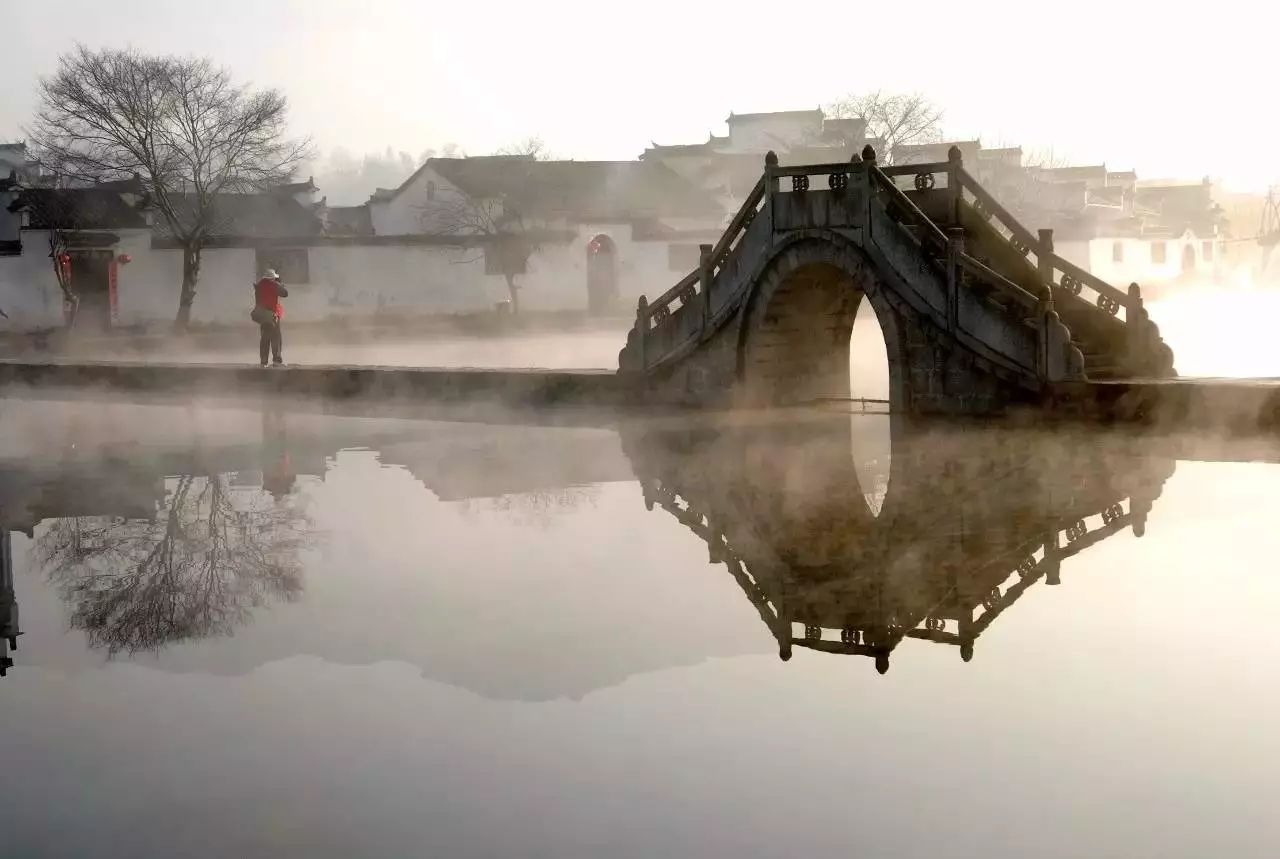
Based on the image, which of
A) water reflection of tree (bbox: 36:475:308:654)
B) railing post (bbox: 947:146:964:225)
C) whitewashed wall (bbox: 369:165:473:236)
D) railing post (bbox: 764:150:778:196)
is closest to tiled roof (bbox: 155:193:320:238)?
whitewashed wall (bbox: 369:165:473:236)

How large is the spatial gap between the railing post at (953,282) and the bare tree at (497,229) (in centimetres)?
3790

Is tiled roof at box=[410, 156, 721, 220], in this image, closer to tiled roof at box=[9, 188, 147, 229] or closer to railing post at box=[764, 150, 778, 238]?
tiled roof at box=[9, 188, 147, 229]

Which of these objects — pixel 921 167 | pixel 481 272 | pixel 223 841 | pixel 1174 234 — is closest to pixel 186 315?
pixel 481 272

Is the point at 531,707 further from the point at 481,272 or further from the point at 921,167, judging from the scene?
the point at 481,272

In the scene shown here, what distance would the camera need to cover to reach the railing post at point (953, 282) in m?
18.1

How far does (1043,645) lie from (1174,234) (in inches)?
2893

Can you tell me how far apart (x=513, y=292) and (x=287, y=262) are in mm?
8180

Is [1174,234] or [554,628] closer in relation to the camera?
[554,628]

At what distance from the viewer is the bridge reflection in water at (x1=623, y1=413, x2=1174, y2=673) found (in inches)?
362

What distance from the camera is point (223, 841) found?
587 centimetres

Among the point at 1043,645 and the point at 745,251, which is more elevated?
the point at 745,251

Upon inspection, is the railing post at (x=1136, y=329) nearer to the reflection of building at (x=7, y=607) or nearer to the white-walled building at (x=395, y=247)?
the reflection of building at (x=7, y=607)

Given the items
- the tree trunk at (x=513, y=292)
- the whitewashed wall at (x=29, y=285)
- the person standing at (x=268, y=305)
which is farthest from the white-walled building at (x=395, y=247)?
the person standing at (x=268, y=305)

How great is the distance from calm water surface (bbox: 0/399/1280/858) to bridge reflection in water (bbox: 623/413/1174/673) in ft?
0.16
